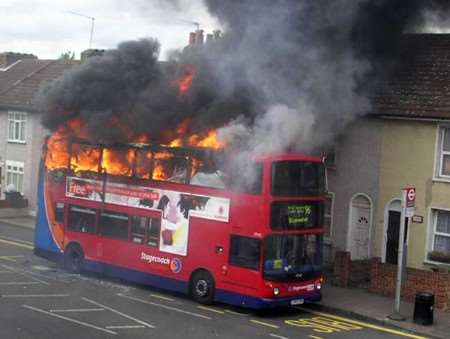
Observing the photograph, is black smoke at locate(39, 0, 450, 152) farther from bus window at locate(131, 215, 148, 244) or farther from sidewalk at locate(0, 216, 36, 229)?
sidewalk at locate(0, 216, 36, 229)

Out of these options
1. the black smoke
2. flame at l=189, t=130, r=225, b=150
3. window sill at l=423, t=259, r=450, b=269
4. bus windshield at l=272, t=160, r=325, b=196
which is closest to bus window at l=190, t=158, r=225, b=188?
flame at l=189, t=130, r=225, b=150

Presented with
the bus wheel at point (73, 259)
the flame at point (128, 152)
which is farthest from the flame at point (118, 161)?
the bus wheel at point (73, 259)

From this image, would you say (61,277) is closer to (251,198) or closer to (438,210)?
(251,198)

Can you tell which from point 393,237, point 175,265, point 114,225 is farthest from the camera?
point 393,237

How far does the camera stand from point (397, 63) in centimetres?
1983

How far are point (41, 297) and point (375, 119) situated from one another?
9691 millimetres

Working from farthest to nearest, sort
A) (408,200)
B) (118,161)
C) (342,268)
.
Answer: (342,268), (118,161), (408,200)

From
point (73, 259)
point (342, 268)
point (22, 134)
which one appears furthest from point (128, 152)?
point (22, 134)

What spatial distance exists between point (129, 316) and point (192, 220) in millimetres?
2758

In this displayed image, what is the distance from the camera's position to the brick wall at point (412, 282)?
16203mm

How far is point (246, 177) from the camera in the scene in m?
14.8

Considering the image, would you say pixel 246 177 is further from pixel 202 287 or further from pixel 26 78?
pixel 26 78

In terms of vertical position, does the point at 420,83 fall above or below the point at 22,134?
above

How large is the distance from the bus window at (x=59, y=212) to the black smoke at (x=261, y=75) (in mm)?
2103
